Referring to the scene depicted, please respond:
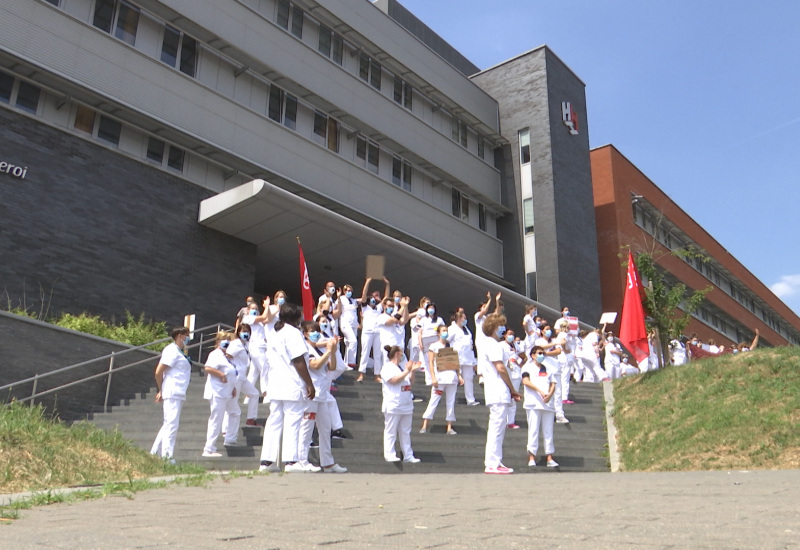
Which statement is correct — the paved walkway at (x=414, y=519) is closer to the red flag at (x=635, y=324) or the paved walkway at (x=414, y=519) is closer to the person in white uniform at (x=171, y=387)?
the person in white uniform at (x=171, y=387)

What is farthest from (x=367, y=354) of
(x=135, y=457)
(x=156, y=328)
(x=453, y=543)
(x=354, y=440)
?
(x=453, y=543)

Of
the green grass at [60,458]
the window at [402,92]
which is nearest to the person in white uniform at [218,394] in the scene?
the green grass at [60,458]

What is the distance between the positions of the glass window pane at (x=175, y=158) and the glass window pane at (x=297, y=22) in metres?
7.08

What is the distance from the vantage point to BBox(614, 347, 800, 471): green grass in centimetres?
1239

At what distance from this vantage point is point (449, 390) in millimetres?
12594

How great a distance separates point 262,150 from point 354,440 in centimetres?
1393

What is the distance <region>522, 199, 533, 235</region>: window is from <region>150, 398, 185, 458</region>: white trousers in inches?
977

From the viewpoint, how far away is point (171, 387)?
10.3 metres

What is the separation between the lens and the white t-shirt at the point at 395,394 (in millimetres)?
10602

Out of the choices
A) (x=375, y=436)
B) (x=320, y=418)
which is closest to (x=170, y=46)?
(x=375, y=436)

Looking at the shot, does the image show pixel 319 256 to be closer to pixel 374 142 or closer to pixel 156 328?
pixel 156 328

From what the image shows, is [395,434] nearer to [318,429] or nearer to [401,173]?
[318,429]

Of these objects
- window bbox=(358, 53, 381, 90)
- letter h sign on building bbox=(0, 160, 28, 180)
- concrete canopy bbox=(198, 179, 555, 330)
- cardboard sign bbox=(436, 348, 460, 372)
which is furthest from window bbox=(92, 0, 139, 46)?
cardboard sign bbox=(436, 348, 460, 372)

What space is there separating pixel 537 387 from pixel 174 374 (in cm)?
549
